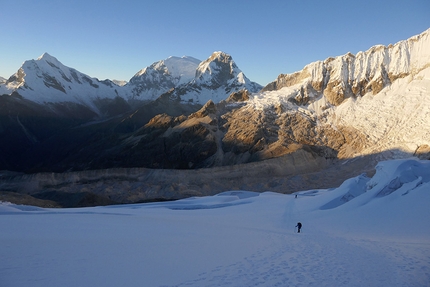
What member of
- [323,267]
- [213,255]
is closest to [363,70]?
[323,267]

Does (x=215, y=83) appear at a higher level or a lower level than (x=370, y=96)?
higher

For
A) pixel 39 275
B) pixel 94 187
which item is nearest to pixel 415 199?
pixel 39 275

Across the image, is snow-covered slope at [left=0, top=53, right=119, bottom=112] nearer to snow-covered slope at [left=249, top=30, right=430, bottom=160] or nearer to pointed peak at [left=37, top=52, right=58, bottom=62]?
pointed peak at [left=37, top=52, right=58, bottom=62]

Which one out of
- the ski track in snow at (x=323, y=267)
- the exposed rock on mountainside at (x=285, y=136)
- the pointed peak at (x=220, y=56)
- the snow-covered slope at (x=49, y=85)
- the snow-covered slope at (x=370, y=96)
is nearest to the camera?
the ski track in snow at (x=323, y=267)

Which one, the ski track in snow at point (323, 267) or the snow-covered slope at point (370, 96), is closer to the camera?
the ski track in snow at point (323, 267)

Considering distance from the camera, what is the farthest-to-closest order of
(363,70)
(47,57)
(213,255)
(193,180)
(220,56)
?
1. (47,57)
2. (220,56)
3. (363,70)
4. (193,180)
5. (213,255)

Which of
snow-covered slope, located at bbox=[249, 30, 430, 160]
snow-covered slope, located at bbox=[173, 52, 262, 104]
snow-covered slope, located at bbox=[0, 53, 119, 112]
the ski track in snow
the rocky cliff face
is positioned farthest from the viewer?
snow-covered slope, located at bbox=[0, 53, 119, 112]

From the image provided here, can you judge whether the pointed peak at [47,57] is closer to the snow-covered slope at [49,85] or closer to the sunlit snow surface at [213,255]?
the snow-covered slope at [49,85]

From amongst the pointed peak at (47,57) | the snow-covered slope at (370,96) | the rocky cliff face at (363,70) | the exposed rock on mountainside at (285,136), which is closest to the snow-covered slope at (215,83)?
the exposed rock on mountainside at (285,136)

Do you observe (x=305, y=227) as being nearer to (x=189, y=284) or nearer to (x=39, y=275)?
(x=189, y=284)

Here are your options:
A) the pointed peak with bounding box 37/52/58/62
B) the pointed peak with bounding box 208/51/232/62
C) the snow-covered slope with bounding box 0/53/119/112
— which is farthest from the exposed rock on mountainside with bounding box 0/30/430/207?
the pointed peak with bounding box 37/52/58/62

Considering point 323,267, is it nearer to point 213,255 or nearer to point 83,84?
point 213,255

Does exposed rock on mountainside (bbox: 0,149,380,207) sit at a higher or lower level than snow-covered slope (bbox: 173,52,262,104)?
lower

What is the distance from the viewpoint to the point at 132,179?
66.1 m
